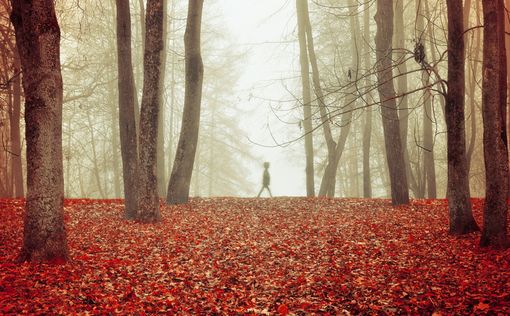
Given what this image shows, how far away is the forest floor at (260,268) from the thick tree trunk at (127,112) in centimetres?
74

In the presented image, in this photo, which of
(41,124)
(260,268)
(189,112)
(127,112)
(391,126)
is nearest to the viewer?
(41,124)

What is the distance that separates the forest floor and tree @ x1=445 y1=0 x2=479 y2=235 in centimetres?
42

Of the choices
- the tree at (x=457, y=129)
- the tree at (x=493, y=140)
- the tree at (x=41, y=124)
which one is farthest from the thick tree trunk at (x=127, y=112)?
the tree at (x=493, y=140)

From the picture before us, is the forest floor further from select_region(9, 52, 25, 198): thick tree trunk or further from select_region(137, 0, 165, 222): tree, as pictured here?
select_region(9, 52, 25, 198): thick tree trunk

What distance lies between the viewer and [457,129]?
8.73 m

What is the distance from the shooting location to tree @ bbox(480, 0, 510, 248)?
752 centimetres

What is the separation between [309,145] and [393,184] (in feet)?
16.0

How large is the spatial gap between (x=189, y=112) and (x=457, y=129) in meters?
7.75

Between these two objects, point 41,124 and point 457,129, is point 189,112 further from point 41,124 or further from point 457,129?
Result: point 457,129

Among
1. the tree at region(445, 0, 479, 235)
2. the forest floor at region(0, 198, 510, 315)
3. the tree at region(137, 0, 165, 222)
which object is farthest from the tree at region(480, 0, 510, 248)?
the tree at region(137, 0, 165, 222)

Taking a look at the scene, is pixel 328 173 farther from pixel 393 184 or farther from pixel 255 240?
pixel 255 240

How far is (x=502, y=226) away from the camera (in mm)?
7625

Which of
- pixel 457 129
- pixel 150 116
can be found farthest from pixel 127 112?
pixel 457 129

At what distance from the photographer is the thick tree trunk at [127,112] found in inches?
424
